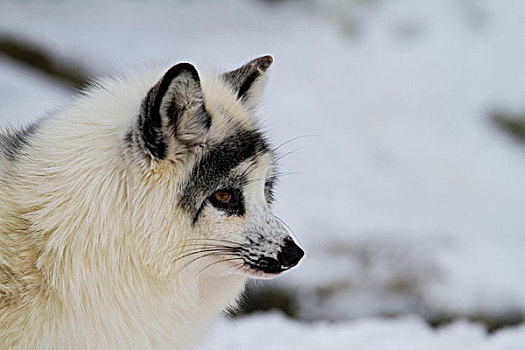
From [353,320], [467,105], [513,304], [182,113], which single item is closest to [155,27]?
[467,105]

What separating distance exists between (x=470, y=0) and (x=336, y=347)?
5.44 meters

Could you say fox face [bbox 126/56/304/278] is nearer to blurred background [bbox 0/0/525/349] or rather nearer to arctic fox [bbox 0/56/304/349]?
arctic fox [bbox 0/56/304/349]

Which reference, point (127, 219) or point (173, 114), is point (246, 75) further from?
point (127, 219)

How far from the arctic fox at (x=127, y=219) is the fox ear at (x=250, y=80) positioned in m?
0.40

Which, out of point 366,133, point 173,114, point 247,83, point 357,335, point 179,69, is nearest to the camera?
point 179,69

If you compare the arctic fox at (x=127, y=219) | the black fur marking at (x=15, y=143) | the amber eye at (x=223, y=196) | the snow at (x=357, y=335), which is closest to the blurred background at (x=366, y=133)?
the snow at (x=357, y=335)

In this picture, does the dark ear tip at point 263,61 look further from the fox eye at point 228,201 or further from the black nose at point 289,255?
the black nose at point 289,255

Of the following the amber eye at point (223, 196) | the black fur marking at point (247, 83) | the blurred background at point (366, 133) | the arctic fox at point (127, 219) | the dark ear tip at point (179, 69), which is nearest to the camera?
the dark ear tip at point (179, 69)

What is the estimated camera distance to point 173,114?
286 cm

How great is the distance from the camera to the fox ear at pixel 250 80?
3.54 metres

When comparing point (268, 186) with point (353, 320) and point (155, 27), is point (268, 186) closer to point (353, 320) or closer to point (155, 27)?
point (353, 320)

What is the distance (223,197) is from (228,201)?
1.2 inches

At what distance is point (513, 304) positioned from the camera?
5750 mm

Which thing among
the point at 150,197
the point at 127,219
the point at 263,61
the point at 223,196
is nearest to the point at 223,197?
the point at 223,196
